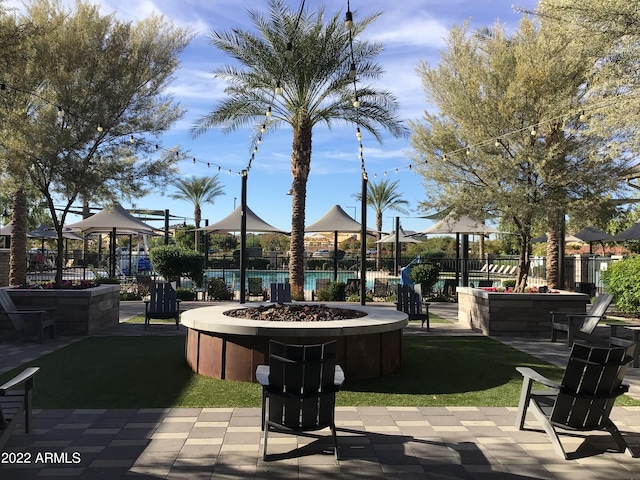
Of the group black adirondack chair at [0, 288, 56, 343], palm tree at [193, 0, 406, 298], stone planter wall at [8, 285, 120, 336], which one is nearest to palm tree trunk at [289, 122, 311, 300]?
palm tree at [193, 0, 406, 298]

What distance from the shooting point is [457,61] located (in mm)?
11828

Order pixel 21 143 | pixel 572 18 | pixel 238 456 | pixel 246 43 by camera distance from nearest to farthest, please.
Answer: pixel 238 456, pixel 572 18, pixel 21 143, pixel 246 43

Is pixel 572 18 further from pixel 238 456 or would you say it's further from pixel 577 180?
pixel 238 456

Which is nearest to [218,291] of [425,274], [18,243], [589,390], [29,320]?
[18,243]

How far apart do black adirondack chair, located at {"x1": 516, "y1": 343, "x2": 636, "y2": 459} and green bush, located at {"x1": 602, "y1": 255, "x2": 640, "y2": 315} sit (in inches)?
381

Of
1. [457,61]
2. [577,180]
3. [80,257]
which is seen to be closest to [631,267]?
[577,180]

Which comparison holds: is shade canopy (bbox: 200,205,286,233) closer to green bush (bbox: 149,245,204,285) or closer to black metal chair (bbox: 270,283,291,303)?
green bush (bbox: 149,245,204,285)

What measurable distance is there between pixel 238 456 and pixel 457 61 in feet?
35.1

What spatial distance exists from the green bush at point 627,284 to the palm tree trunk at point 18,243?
1524 centimetres

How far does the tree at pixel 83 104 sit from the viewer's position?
33.6ft

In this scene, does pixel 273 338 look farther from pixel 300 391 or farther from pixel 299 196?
pixel 299 196

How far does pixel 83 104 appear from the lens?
36.9 ft

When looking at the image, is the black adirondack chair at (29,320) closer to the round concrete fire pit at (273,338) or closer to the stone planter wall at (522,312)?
the round concrete fire pit at (273,338)

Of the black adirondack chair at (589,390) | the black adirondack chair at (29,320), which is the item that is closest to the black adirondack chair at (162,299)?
the black adirondack chair at (29,320)
